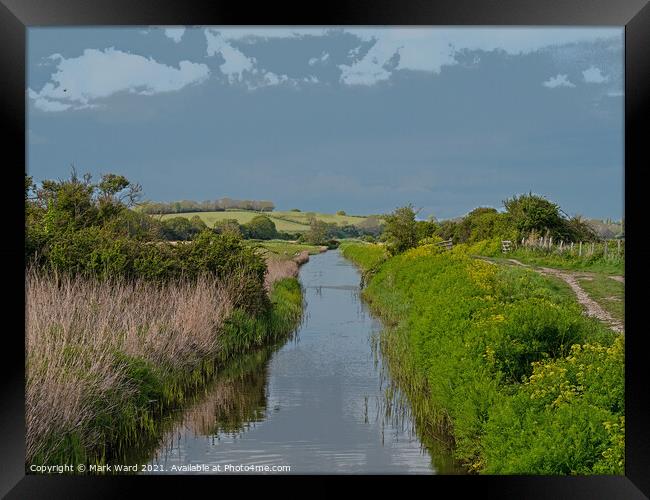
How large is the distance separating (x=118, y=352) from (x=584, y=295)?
4.88 meters

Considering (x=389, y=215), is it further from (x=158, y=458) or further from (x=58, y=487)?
(x=58, y=487)

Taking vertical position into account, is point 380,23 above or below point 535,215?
above

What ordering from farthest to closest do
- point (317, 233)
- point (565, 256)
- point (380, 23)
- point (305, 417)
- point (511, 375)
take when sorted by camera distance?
point (317, 233)
point (565, 256)
point (305, 417)
point (511, 375)
point (380, 23)

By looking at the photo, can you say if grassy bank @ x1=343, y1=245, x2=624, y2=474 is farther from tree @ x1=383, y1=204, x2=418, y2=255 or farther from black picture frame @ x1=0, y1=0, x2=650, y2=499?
tree @ x1=383, y1=204, x2=418, y2=255

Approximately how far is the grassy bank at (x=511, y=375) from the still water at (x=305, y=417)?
337 mm

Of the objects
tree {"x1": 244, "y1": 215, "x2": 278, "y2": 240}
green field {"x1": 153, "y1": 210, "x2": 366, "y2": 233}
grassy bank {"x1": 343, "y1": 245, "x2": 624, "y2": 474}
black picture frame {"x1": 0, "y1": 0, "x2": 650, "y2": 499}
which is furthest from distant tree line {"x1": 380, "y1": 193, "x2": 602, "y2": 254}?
black picture frame {"x1": 0, "y1": 0, "x2": 650, "y2": 499}

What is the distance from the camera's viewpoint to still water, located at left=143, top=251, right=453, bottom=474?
543 centimetres

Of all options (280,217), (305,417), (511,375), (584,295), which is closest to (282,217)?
(280,217)

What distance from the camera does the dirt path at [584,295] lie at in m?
6.46

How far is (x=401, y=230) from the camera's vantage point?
40.5ft

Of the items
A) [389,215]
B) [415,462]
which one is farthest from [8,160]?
[389,215]

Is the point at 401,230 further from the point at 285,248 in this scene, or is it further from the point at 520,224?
the point at 520,224

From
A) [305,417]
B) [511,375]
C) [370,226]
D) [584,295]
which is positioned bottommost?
[305,417]

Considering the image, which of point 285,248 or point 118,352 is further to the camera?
point 285,248
